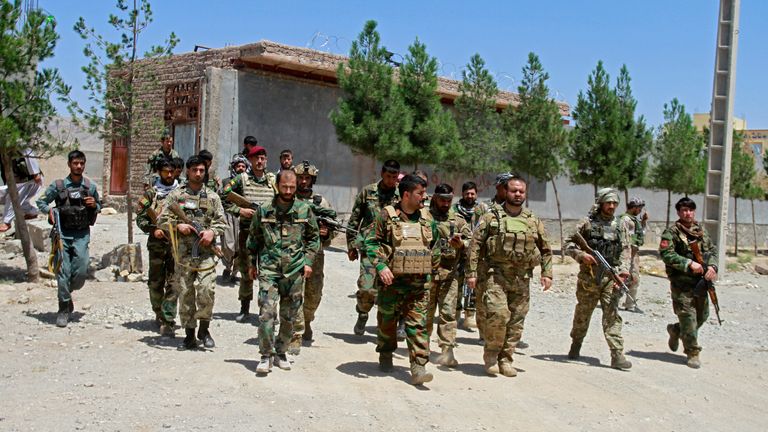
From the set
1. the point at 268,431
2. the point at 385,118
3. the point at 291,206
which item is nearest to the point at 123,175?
the point at 385,118

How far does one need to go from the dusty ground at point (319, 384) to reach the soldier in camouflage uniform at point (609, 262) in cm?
42

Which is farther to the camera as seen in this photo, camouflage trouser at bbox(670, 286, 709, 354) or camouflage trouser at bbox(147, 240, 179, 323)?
camouflage trouser at bbox(670, 286, 709, 354)

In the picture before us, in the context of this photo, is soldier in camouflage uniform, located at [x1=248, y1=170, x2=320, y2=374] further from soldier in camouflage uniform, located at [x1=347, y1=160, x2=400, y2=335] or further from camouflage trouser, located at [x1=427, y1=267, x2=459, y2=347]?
camouflage trouser, located at [x1=427, y1=267, x2=459, y2=347]

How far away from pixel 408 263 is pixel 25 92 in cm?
652

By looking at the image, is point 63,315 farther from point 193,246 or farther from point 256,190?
point 256,190

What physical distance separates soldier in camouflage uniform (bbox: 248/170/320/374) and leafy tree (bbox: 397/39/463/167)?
12880mm

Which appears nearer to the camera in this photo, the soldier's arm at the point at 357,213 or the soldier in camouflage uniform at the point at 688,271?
Result: the soldier's arm at the point at 357,213

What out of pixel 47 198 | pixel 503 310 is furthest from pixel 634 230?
pixel 47 198

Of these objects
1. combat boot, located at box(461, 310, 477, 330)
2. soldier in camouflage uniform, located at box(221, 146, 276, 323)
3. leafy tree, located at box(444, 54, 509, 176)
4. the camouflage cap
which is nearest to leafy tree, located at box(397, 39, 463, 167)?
leafy tree, located at box(444, 54, 509, 176)

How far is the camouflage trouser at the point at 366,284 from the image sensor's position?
24.2 feet

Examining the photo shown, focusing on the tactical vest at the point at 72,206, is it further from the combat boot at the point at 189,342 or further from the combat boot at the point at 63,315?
the combat boot at the point at 189,342

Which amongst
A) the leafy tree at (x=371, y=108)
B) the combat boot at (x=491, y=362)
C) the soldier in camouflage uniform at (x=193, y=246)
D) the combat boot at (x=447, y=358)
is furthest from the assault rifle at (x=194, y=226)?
the leafy tree at (x=371, y=108)

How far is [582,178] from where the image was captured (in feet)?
76.6

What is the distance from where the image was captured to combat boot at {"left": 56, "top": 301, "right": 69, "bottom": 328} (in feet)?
26.4
